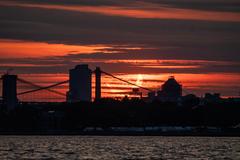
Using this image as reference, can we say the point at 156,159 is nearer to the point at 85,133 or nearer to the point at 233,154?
the point at 233,154

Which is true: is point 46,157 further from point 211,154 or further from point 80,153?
point 211,154

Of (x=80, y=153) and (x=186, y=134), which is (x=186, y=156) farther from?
(x=186, y=134)

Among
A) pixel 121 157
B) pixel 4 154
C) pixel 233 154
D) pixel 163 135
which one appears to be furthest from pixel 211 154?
pixel 163 135

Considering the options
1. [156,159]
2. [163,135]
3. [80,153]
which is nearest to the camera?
[156,159]

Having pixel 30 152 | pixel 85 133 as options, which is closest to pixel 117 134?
pixel 85 133

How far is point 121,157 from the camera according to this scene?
9425 centimetres

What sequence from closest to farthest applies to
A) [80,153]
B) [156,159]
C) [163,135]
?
[156,159] < [80,153] < [163,135]

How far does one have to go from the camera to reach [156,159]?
9200cm

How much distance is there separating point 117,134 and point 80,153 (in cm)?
9814

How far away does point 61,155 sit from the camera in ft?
317

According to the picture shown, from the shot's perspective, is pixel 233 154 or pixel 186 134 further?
pixel 186 134

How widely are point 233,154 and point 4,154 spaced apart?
1823cm

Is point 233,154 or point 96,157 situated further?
point 233,154

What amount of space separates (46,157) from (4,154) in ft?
18.8
